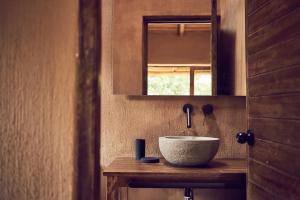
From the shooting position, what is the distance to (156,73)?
77.1 inches

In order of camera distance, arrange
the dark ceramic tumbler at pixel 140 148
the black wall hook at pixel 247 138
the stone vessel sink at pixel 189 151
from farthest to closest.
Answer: the dark ceramic tumbler at pixel 140 148
the stone vessel sink at pixel 189 151
the black wall hook at pixel 247 138

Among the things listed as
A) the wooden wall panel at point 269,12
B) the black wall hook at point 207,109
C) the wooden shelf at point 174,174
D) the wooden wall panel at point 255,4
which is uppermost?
the wooden wall panel at point 255,4

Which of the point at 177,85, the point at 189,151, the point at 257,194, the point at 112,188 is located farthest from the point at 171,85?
the point at 257,194

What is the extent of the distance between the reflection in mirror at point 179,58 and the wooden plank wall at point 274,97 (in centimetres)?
61

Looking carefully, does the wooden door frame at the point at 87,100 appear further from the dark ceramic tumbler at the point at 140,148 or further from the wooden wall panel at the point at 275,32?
the dark ceramic tumbler at the point at 140,148

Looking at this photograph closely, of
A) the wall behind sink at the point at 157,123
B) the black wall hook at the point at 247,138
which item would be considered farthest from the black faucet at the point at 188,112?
the black wall hook at the point at 247,138

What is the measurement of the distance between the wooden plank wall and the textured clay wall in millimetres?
700

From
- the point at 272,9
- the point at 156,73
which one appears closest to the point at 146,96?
the point at 156,73

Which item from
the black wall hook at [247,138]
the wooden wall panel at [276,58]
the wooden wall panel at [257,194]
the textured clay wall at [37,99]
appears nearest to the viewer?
the textured clay wall at [37,99]

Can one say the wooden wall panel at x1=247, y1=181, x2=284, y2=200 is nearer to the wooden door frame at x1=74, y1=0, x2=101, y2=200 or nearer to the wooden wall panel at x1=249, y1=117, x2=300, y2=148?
the wooden wall panel at x1=249, y1=117, x2=300, y2=148

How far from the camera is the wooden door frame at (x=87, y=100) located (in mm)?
495

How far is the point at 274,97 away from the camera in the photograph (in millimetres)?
1093

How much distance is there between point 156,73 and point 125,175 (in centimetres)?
72

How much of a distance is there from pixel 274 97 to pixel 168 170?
61cm
